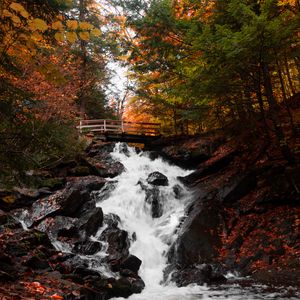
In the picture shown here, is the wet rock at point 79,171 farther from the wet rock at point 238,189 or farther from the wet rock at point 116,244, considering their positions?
the wet rock at point 238,189

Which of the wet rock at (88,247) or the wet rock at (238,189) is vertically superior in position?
the wet rock at (238,189)

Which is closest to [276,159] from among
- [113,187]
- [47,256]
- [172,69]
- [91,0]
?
[172,69]

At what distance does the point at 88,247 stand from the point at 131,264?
4.98 ft

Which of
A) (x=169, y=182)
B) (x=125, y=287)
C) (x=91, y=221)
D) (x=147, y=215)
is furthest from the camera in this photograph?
(x=169, y=182)

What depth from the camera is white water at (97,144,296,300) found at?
23.9 ft

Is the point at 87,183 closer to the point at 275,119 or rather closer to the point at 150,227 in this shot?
the point at 150,227

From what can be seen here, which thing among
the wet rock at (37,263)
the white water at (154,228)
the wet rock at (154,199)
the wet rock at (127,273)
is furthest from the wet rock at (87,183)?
the wet rock at (37,263)

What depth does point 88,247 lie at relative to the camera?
9398 millimetres

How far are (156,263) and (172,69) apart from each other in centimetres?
813

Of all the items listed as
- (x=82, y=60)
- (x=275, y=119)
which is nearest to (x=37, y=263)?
(x=275, y=119)

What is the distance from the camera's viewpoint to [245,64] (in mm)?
9414

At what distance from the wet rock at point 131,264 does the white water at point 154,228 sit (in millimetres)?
271

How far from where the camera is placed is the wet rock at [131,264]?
873cm

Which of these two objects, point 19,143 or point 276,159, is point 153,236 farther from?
point 19,143
